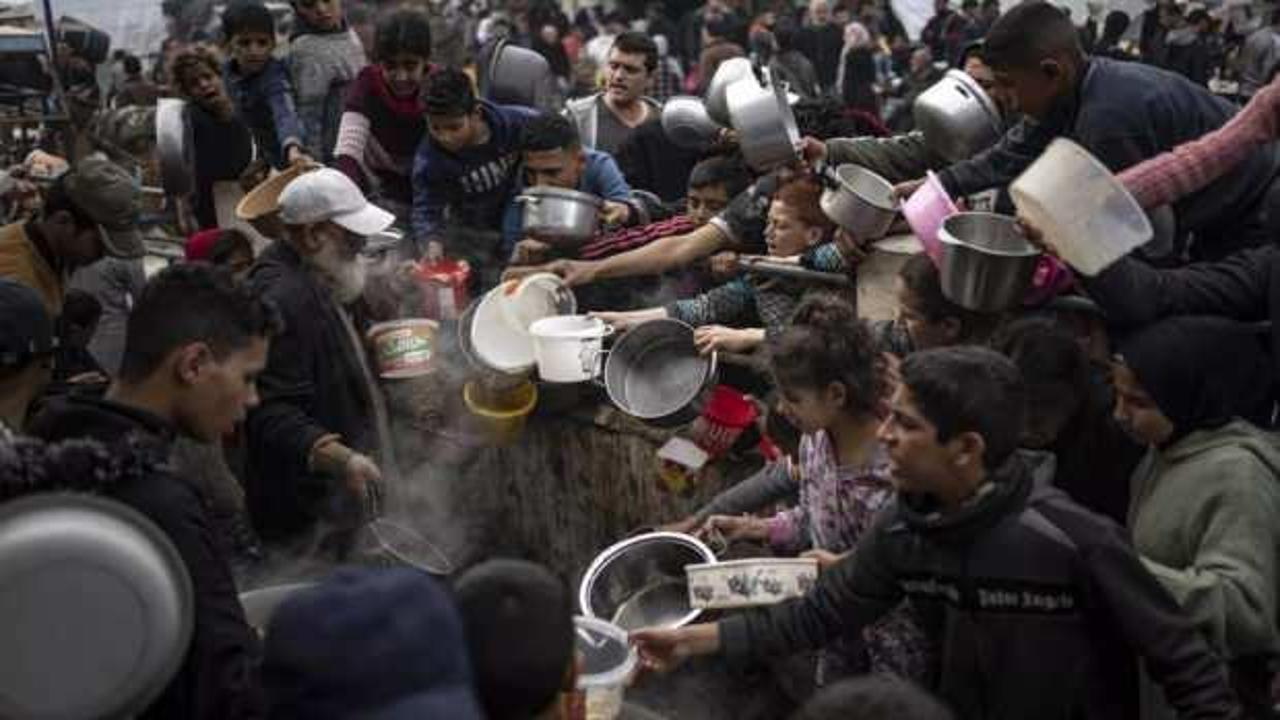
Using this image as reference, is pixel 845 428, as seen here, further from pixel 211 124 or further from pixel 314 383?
pixel 211 124

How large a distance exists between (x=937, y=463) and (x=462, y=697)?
3.99ft

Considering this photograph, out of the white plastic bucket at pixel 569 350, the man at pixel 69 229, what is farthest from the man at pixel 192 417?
the man at pixel 69 229

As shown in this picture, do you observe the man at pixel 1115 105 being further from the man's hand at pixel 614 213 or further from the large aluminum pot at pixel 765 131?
the man's hand at pixel 614 213

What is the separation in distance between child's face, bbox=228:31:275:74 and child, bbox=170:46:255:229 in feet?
0.51

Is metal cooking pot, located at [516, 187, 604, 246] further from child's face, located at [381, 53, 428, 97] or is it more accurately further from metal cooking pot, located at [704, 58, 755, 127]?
child's face, located at [381, 53, 428, 97]

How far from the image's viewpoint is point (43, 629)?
93.6 inches

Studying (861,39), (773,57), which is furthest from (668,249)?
(861,39)

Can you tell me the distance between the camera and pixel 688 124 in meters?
6.77

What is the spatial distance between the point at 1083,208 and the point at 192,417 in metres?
2.18

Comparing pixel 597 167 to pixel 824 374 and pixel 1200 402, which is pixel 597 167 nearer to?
pixel 824 374

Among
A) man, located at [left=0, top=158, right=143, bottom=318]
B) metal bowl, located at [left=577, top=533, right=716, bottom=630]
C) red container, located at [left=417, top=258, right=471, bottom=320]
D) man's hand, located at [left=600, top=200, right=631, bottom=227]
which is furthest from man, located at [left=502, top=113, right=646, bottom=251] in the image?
metal bowl, located at [left=577, top=533, right=716, bottom=630]

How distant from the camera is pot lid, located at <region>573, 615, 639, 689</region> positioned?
294 cm

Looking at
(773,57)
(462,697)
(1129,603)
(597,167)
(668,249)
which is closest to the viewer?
(462,697)

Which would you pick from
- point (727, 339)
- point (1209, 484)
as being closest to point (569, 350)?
point (727, 339)
